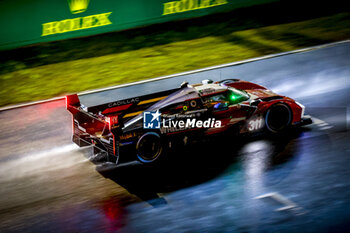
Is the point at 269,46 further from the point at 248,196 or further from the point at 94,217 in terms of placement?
the point at 94,217

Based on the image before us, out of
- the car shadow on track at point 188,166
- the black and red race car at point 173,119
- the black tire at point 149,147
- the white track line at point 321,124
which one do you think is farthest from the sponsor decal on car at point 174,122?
the white track line at point 321,124

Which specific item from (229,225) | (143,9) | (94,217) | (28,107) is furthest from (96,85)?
(229,225)

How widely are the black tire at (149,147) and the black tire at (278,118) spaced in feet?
8.20

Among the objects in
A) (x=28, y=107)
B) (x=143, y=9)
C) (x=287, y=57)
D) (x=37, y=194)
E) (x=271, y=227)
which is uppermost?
(x=143, y=9)

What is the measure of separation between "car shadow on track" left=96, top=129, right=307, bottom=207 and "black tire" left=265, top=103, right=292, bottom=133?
7.6 inches

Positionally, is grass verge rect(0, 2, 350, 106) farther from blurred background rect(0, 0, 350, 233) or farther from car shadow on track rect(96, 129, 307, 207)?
car shadow on track rect(96, 129, 307, 207)

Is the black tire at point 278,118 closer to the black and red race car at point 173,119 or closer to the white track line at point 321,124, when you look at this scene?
the black and red race car at point 173,119

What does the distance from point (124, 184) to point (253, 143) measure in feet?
9.80

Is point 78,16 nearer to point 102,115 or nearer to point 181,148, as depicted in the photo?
point 102,115

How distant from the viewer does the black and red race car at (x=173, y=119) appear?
8.02 meters

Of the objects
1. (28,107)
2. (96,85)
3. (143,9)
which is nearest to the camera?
(28,107)

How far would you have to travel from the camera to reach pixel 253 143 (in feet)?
29.0

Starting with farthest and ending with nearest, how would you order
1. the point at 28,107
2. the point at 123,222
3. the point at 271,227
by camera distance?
the point at 28,107
the point at 123,222
the point at 271,227

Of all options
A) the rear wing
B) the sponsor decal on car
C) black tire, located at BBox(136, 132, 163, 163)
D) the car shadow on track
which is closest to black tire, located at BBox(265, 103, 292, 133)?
the car shadow on track
